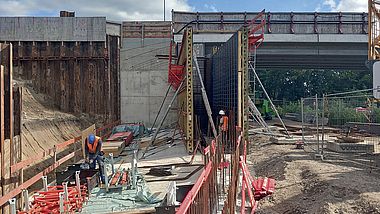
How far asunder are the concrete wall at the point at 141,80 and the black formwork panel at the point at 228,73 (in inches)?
261

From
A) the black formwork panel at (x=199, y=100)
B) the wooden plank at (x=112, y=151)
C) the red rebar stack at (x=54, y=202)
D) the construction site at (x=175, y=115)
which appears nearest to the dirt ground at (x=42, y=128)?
the construction site at (x=175, y=115)

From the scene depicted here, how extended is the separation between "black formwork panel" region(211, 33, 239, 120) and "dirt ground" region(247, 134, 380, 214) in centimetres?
381

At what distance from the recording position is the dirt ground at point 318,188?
4832 millimetres

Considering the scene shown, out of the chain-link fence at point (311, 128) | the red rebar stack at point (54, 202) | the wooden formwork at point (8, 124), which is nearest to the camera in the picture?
the red rebar stack at point (54, 202)

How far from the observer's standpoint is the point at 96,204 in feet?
19.2

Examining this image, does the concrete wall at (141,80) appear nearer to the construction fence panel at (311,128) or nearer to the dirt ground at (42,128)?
the dirt ground at (42,128)

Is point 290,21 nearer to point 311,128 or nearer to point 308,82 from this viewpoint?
point 311,128

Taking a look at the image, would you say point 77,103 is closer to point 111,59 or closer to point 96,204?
point 111,59

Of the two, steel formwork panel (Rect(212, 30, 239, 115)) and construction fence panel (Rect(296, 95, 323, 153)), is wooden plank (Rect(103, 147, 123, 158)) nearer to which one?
steel formwork panel (Rect(212, 30, 239, 115))

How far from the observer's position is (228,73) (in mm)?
12156

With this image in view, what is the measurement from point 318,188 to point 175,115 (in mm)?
15959

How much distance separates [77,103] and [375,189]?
1944 centimetres

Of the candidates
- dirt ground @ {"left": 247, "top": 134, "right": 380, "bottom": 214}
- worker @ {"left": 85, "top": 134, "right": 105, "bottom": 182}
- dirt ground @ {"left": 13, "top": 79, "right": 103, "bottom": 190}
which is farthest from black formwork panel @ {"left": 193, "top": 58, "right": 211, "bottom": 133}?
worker @ {"left": 85, "top": 134, "right": 105, "bottom": 182}

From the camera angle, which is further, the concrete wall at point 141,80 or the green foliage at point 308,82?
the green foliage at point 308,82
